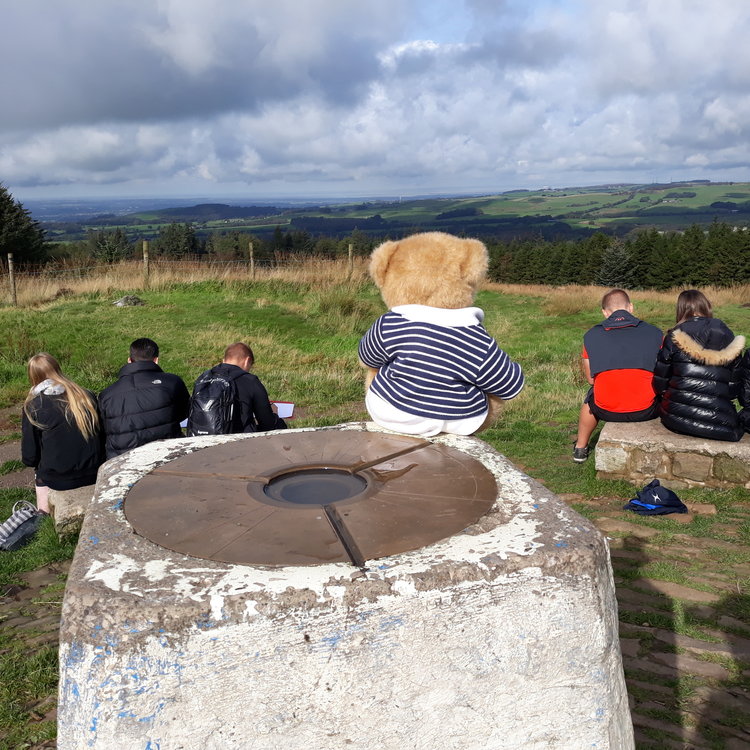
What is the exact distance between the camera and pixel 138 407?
Answer: 4727 millimetres

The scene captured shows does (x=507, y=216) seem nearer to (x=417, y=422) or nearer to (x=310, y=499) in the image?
(x=417, y=422)

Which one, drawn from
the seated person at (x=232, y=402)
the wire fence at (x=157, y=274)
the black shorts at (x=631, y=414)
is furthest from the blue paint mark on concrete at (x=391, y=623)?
the wire fence at (x=157, y=274)

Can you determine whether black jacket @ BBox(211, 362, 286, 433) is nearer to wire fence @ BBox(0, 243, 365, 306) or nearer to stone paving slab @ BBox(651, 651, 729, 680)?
stone paving slab @ BBox(651, 651, 729, 680)

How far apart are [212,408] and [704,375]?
3.43 m

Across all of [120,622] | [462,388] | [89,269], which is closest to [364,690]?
[120,622]

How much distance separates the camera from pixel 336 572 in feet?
6.63

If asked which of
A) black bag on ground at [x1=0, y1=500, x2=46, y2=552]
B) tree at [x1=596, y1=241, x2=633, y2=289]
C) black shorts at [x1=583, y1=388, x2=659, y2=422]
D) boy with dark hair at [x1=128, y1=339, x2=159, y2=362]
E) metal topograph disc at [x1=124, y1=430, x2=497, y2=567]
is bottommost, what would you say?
tree at [x1=596, y1=241, x2=633, y2=289]

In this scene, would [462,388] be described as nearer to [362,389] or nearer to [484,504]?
[484,504]

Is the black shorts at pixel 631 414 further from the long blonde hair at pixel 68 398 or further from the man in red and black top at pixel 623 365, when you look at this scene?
the long blonde hair at pixel 68 398

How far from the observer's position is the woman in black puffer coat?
→ 5.04m

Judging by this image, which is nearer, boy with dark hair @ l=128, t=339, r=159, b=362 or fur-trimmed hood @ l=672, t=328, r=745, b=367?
boy with dark hair @ l=128, t=339, r=159, b=362

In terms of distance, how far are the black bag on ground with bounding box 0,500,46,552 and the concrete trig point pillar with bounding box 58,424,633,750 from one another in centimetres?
283

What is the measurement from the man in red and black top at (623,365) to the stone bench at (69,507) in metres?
3.92

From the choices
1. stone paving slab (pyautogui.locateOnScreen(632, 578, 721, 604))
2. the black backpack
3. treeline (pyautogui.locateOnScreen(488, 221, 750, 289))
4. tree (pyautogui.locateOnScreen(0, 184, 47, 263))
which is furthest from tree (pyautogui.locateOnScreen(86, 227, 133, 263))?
treeline (pyautogui.locateOnScreen(488, 221, 750, 289))
